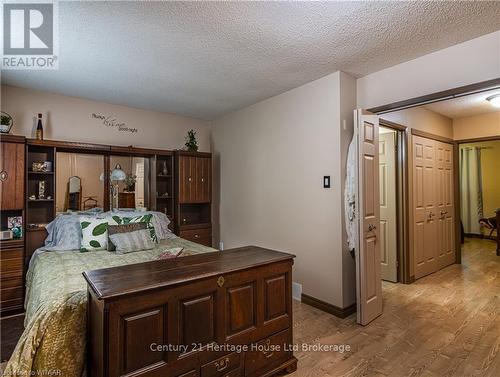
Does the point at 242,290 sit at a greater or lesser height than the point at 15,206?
lesser

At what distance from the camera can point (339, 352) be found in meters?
2.25

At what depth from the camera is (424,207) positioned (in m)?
4.20

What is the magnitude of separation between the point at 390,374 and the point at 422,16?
2.56 meters

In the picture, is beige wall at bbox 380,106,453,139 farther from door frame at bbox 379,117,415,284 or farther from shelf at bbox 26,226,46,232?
shelf at bbox 26,226,46,232

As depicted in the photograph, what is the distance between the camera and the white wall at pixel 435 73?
221 cm

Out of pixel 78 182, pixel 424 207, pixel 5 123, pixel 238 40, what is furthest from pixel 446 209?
pixel 5 123

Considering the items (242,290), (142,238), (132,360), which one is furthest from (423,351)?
(142,238)

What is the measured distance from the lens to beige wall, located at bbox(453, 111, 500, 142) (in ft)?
14.6

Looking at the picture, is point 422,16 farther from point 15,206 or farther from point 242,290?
point 15,206

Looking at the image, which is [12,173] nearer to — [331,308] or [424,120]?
[331,308]

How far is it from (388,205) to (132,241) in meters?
3.38

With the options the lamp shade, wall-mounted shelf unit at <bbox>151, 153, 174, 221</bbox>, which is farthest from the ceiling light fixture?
the lamp shade

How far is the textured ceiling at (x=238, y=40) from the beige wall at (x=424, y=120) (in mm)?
1143

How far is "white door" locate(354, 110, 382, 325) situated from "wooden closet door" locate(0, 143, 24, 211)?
3581mm
